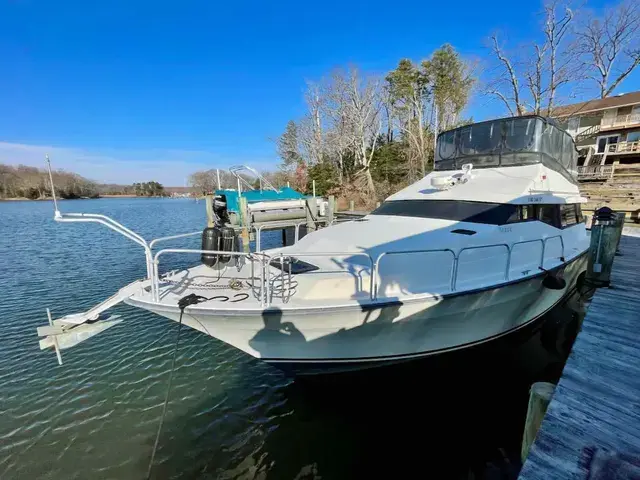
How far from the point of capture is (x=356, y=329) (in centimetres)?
353

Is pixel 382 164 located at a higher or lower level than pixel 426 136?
lower

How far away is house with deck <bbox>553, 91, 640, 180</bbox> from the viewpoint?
24.7 m

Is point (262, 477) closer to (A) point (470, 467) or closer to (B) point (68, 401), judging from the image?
(A) point (470, 467)

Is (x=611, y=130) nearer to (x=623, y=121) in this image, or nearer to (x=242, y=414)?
(x=623, y=121)

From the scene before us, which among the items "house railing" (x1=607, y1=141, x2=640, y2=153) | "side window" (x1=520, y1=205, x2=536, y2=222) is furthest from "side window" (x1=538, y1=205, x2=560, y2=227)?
"house railing" (x1=607, y1=141, x2=640, y2=153)

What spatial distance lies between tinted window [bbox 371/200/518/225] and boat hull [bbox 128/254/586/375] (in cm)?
107

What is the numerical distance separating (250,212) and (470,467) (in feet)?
26.9

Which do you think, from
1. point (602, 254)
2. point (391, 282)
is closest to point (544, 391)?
point (391, 282)

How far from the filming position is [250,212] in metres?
9.89

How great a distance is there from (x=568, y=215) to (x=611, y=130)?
1187 inches

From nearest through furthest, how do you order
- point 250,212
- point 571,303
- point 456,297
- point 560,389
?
point 560,389 → point 456,297 → point 571,303 → point 250,212

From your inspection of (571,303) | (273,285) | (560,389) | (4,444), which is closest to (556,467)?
(560,389)

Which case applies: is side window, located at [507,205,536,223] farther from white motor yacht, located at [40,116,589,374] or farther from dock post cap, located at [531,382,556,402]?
dock post cap, located at [531,382,556,402]

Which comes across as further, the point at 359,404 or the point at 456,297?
the point at 359,404
